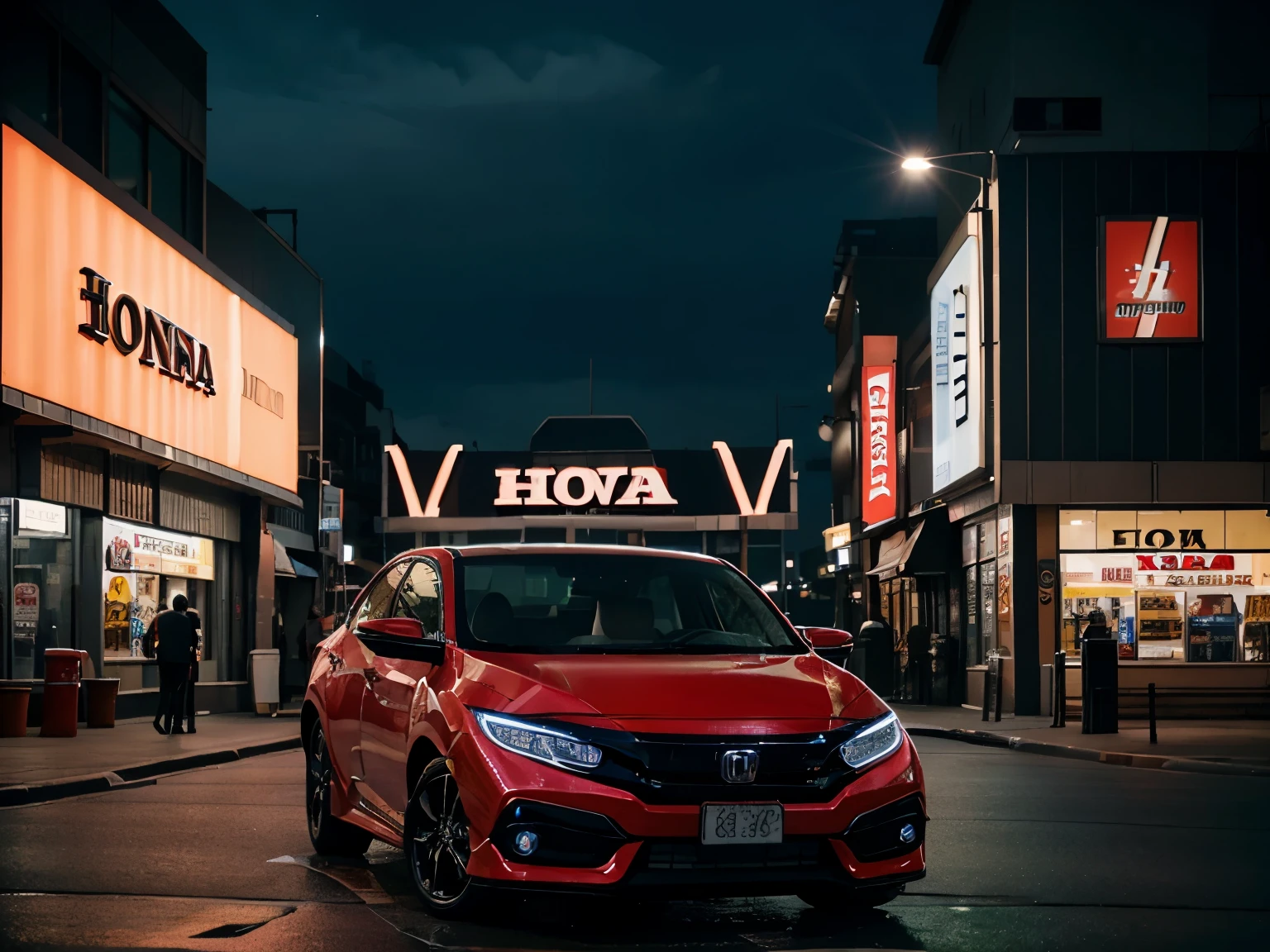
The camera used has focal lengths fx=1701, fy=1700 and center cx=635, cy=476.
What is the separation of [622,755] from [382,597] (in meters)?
3.08

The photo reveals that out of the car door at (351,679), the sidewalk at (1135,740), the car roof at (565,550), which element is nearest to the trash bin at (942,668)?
the sidewalk at (1135,740)

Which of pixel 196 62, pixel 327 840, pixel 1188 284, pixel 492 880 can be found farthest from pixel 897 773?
pixel 196 62

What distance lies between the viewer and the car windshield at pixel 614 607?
308 inches

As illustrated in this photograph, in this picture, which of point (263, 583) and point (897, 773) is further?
point (263, 583)

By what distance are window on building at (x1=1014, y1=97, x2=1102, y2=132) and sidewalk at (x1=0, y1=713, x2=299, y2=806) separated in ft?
74.1

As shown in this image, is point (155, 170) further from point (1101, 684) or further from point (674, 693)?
point (674, 693)

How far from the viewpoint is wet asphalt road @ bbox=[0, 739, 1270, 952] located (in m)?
7.11

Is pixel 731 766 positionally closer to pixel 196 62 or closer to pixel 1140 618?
pixel 1140 618

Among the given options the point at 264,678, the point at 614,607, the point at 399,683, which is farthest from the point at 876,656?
the point at 399,683

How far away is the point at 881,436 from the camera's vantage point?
1608 inches

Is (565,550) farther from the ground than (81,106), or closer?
closer

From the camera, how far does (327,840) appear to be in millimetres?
9484

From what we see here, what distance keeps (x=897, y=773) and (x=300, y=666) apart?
91.7ft

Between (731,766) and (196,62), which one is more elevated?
(196,62)
